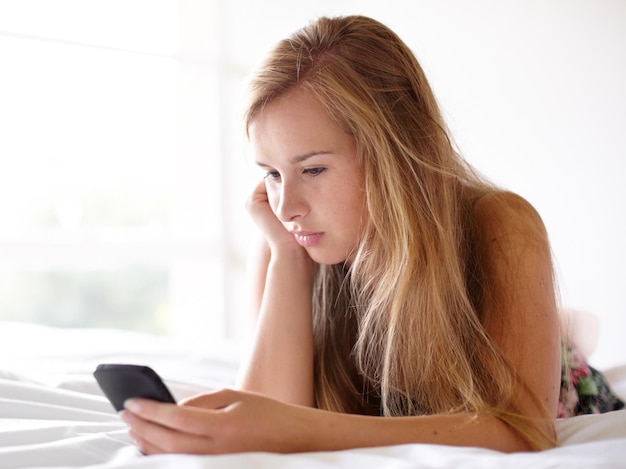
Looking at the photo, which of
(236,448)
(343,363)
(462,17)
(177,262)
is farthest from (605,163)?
(177,262)

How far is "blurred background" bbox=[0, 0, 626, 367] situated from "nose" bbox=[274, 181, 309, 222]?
1173mm

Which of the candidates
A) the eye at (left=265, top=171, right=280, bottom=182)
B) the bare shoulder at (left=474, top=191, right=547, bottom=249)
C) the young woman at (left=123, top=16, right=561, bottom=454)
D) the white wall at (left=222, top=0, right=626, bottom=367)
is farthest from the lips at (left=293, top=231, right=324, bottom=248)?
the white wall at (left=222, top=0, right=626, bottom=367)

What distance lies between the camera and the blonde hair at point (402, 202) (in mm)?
1270

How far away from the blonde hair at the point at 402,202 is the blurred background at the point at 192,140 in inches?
38.3

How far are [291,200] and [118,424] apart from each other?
469 mm

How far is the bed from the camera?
2.83ft

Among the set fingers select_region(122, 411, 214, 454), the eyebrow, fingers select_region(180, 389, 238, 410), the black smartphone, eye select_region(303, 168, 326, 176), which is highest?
the eyebrow

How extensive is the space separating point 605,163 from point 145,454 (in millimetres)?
1651

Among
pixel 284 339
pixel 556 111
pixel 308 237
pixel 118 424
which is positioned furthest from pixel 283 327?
pixel 556 111

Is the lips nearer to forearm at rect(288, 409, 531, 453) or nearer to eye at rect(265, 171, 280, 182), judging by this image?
eye at rect(265, 171, 280, 182)

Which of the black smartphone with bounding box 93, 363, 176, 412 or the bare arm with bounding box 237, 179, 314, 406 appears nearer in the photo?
the black smartphone with bounding box 93, 363, 176, 412

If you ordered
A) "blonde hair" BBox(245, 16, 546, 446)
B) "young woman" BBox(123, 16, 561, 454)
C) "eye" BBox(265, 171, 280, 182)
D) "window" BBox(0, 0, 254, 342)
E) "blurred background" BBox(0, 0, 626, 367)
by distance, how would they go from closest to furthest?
"young woman" BBox(123, 16, 561, 454), "blonde hair" BBox(245, 16, 546, 446), "eye" BBox(265, 171, 280, 182), "blurred background" BBox(0, 0, 626, 367), "window" BBox(0, 0, 254, 342)

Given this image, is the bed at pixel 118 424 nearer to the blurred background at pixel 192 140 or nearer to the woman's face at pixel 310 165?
the woman's face at pixel 310 165

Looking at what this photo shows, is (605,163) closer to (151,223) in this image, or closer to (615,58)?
(615,58)
